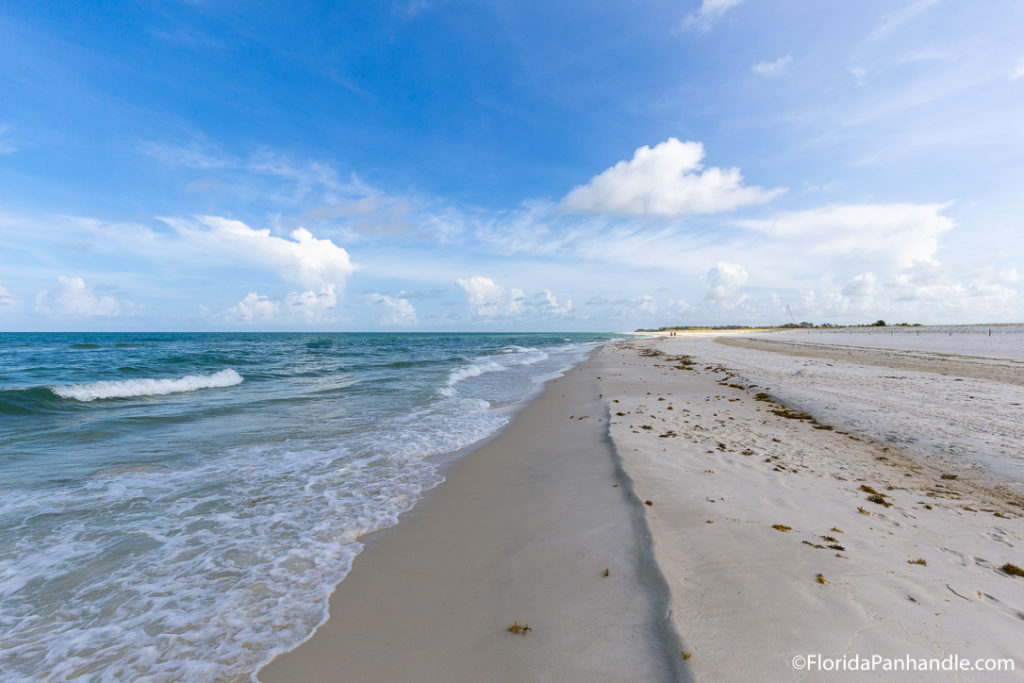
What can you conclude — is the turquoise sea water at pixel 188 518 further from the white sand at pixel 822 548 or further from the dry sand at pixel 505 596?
the white sand at pixel 822 548

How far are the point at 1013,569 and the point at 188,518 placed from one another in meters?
9.26

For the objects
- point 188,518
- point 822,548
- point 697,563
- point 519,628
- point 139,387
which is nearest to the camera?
point 519,628

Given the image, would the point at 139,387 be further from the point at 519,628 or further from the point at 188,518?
the point at 519,628

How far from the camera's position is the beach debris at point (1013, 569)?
11.8 ft

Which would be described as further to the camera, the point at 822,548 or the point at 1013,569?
the point at 822,548

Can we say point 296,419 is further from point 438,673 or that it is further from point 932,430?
point 932,430

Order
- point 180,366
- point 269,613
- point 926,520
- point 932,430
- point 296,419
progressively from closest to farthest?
1. point 269,613
2. point 926,520
3. point 932,430
4. point 296,419
5. point 180,366

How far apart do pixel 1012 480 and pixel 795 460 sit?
8.66ft

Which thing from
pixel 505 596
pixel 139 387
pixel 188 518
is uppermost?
pixel 139 387

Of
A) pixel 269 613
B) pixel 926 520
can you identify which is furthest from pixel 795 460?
pixel 269 613

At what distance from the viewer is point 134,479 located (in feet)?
23.9

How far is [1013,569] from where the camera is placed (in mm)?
Answer: 3635

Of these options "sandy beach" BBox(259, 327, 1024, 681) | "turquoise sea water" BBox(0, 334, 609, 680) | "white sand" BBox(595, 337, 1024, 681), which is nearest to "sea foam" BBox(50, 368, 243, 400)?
"turquoise sea water" BBox(0, 334, 609, 680)

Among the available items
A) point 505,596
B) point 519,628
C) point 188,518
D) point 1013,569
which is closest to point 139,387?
point 188,518
